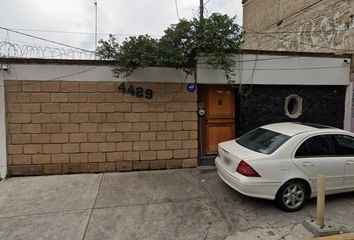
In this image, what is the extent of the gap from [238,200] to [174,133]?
2.46 metres

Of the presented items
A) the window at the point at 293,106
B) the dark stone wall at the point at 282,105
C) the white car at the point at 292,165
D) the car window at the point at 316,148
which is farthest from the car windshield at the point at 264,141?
the window at the point at 293,106

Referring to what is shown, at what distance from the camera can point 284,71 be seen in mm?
7086

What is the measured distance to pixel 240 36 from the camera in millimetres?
6371

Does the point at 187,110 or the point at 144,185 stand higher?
the point at 187,110

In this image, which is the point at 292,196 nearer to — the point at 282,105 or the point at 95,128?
the point at 282,105

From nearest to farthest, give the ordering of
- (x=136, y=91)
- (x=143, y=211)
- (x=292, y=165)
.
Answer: (x=292, y=165) < (x=143, y=211) < (x=136, y=91)

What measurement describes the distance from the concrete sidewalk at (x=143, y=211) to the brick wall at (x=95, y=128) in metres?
0.55

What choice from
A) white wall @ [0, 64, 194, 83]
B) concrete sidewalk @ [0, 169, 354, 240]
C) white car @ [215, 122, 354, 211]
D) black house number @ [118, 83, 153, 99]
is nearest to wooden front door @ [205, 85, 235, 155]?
white wall @ [0, 64, 194, 83]

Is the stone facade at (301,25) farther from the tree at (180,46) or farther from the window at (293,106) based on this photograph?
the tree at (180,46)

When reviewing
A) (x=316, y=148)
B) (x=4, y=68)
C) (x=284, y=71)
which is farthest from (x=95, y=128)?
(x=284, y=71)

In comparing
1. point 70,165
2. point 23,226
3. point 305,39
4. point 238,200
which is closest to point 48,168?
point 70,165

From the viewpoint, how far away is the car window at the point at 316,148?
4.56 metres

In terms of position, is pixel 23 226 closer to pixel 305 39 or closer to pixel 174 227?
pixel 174 227

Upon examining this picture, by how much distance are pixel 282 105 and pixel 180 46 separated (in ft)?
10.8
